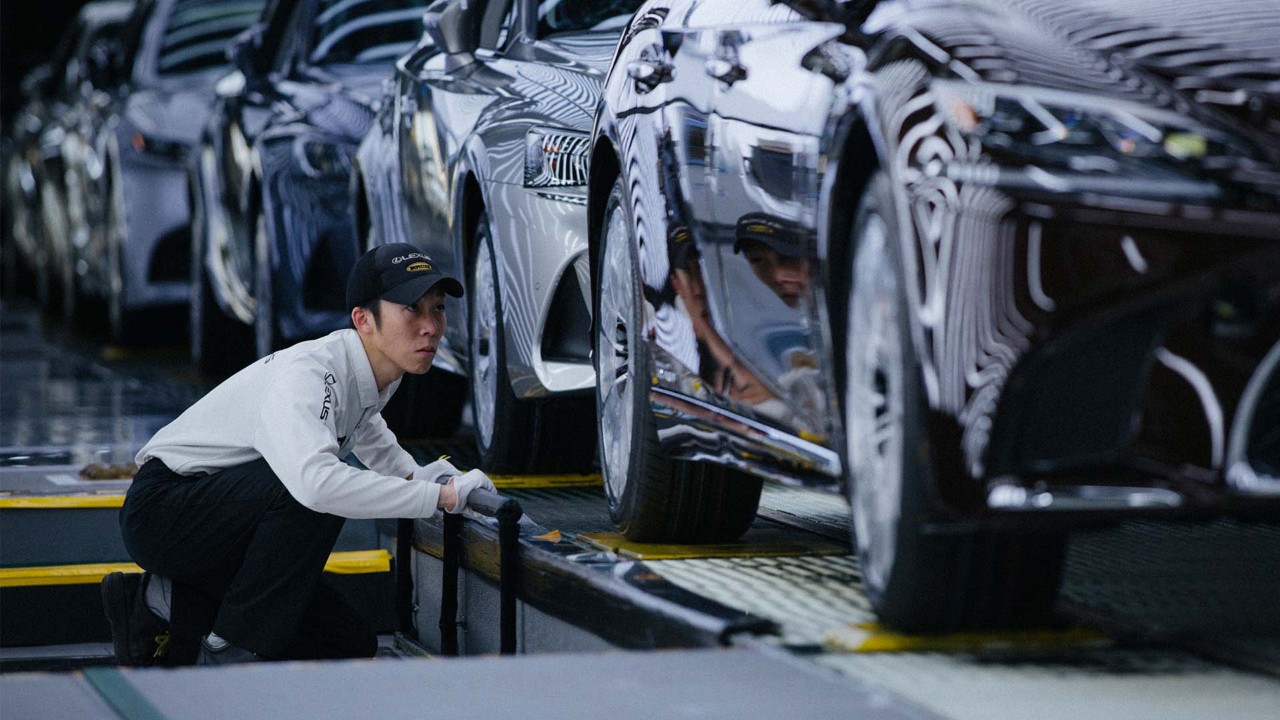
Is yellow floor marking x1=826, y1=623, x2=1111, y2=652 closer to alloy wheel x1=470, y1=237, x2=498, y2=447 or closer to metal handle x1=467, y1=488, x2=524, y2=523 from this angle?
metal handle x1=467, y1=488, x2=524, y2=523

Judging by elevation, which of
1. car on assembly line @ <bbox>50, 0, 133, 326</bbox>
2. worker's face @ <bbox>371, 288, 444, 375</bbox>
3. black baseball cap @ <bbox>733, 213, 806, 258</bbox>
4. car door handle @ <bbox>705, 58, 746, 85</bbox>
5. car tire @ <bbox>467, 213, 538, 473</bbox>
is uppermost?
car door handle @ <bbox>705, 58, 746, 85</bbox>

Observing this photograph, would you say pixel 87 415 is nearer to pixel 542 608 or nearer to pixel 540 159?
pixel 540 159

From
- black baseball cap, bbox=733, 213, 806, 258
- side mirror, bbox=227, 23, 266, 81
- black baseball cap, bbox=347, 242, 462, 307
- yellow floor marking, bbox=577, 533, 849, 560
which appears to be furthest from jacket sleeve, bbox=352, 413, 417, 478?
side mirror, bbox=227, 23, 266, 81

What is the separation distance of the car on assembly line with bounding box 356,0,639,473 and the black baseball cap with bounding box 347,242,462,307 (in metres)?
0.59

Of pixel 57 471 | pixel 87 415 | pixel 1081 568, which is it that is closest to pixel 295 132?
pixel 87 415

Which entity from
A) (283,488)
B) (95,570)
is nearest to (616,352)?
(283,488)

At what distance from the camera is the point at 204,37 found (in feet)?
42.8

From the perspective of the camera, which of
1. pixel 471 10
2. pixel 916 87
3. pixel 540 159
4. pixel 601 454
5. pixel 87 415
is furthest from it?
pixel 87 415

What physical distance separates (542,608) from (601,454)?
581mm

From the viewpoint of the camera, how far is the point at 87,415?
31.9 ft

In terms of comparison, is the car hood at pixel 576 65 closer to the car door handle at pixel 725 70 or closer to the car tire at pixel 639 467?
the car tire at pixel 639 467

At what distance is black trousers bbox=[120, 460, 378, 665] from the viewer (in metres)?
5.53

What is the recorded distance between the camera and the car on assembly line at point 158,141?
12.4 m

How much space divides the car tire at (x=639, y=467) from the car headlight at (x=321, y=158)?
11.8ft
